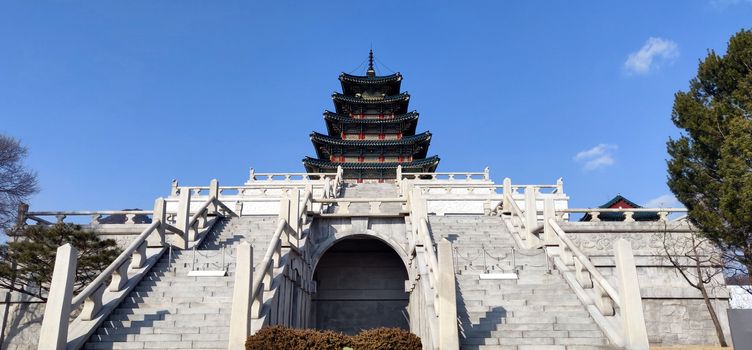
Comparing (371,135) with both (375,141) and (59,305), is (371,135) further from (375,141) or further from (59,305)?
(59,305)

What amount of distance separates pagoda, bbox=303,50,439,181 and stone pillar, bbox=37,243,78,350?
3036 centimetres

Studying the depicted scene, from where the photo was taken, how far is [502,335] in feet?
31.9

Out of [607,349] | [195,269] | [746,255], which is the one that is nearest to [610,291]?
[607,349]

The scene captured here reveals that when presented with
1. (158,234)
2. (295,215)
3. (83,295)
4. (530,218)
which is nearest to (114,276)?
(83,295)

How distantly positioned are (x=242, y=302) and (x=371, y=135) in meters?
34.6

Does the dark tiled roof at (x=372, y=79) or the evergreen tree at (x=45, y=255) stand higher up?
the dark tiled roof at (x=372, y=79)

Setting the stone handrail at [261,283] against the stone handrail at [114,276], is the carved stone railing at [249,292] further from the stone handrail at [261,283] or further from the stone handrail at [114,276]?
the stone handrail at [114,276]

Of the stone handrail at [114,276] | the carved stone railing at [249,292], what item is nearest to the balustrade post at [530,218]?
the carved stone railing at [249,292]

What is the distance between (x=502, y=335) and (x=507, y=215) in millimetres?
7841

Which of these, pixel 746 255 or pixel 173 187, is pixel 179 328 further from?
pixel 173 187

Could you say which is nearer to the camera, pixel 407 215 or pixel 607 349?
pixel 607 349

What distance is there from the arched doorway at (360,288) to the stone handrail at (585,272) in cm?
906

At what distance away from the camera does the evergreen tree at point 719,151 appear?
41.0 feet

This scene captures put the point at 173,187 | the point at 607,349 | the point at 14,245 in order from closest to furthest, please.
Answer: the point at 607,349 < the point at 14,245 < the point at 173,187
